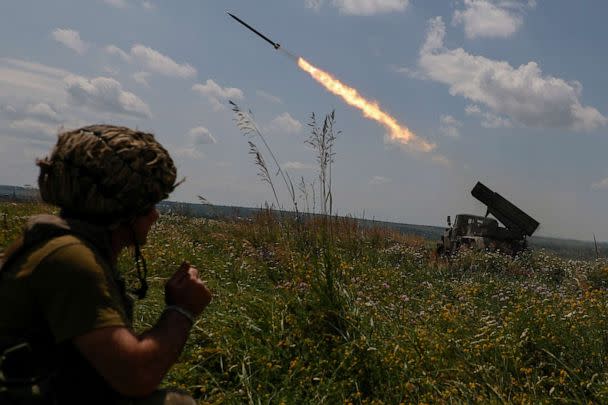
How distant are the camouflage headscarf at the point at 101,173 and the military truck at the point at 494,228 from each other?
605 inches

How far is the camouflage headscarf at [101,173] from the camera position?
1.96m

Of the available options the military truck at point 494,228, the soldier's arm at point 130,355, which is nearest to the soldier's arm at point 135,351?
the soldier's arm at point 130,355

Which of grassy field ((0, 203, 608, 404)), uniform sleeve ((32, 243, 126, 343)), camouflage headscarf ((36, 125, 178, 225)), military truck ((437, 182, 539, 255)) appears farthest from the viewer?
military truck ((437, 182, 539, 255))

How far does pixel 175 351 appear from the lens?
6.38ft

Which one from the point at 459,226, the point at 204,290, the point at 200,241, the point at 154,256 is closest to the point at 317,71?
the point at 200,241

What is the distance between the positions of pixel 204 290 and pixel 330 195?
3458 millimetres

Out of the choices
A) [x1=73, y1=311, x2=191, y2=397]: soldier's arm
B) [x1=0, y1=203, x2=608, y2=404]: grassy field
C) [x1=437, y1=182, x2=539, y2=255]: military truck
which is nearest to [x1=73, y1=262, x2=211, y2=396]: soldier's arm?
[x1=73, y1=311, x2=191, y2=397]: soldier's arm

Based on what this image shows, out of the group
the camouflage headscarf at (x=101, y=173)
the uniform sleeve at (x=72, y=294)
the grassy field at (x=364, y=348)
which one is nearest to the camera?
the uniform sleeve at (x=72, y=294)

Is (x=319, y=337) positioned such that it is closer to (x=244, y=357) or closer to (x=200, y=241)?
(x=244, y=357)

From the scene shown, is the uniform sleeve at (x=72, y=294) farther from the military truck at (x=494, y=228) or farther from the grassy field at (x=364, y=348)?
the military truck at (x=494, y=228)

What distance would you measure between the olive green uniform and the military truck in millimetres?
15564

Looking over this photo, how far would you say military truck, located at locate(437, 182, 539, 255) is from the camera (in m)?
17.0

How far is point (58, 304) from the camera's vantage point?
1729 millimetres

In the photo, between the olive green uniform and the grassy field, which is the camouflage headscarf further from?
the grassy field
